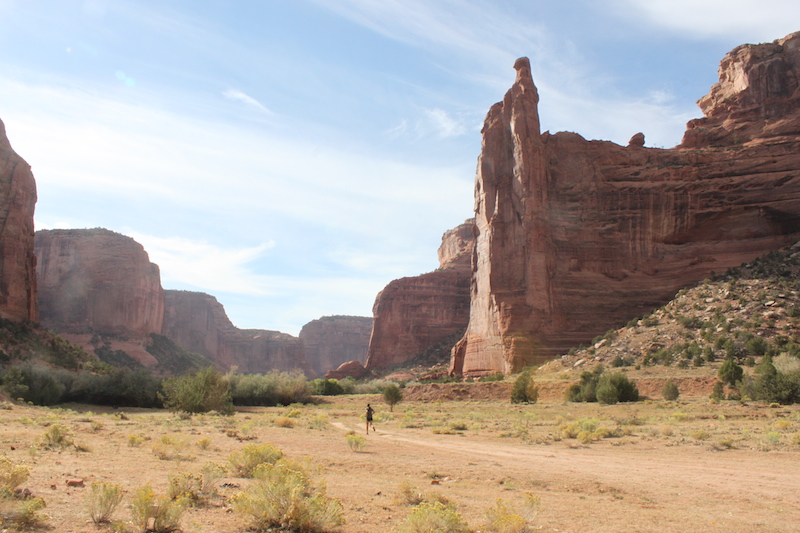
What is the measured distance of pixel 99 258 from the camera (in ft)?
309

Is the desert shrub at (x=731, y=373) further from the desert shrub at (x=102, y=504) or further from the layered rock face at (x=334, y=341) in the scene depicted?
the layered rock face at (x=334, y=341)

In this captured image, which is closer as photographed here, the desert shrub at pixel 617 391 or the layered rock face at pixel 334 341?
the desert shrub at pixel 617 391

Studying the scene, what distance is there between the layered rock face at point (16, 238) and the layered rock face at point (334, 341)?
95.9 m

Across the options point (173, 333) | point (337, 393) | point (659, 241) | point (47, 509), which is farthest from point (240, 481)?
point (173, 333)

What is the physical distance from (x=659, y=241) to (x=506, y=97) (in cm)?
1937

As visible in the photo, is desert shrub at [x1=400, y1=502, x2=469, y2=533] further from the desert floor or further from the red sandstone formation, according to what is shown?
the red sandstone formation

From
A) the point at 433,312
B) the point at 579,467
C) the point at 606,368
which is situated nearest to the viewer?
the point at 579,467

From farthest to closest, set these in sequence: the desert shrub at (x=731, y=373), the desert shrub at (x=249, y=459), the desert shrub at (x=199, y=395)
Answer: the desert shrub at (x=199, y=395) → the desert shrub at (x=731, y=373) → the desert shrub at (x=249, y=459)

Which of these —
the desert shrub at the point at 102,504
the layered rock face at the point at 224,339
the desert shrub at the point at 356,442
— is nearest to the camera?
the desert shrub at the point at 102,504

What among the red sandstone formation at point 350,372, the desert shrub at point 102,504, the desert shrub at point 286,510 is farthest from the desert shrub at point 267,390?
the desert shrub at point 286,510

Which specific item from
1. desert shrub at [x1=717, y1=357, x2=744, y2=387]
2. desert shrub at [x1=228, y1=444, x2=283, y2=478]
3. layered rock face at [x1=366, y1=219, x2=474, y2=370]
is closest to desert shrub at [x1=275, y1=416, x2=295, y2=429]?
desert shrub at [x1=228, y1=444, x2=283, y2=478]

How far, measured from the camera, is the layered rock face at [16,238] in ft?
172

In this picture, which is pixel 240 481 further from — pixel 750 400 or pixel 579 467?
pixel 750 400

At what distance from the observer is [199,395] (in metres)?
29.4
